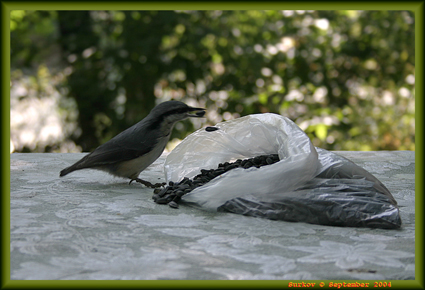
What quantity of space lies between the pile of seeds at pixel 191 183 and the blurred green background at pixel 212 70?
2.45 metres

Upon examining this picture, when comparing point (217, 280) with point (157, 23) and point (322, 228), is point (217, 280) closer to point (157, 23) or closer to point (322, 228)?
point (322, 228)

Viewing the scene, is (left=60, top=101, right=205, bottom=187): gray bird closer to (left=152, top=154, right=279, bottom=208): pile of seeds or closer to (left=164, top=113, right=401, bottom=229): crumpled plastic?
(left=152, top=154, right=279, bottom=208): pile of seeds

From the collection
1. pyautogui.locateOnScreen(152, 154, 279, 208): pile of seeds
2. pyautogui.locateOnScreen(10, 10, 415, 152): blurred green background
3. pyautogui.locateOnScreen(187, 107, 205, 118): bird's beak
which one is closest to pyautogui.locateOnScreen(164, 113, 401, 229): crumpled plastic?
pyautogui.locateOnScreen(152, 154, 279, 208): pile of seeds

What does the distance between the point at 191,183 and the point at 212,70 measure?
2.94m

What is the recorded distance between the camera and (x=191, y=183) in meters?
2.06

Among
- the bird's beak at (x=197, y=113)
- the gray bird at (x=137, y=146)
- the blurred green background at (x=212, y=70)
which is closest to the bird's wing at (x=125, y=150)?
the gray bird at (x=137, y=146)

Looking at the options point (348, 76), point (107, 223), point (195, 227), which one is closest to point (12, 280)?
point (107, 223)

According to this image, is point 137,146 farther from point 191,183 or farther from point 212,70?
point 212,70

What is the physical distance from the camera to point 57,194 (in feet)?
6.79

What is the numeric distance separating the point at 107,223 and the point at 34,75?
3.98 metres

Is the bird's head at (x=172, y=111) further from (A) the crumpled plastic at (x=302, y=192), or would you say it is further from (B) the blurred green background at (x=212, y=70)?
(B) the blurred green background at (x=212, y=70)

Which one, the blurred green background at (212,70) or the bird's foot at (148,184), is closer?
the bird's foot at (148,184)

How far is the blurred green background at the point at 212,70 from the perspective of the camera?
179 inches

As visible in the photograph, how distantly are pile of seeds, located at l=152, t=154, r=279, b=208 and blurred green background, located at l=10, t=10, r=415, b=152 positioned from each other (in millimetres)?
2448
